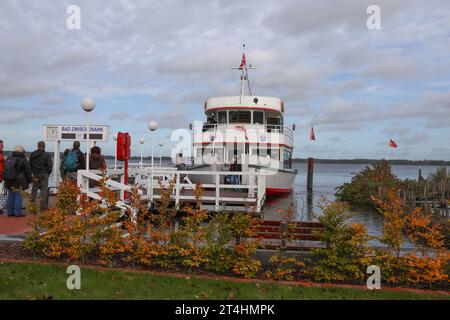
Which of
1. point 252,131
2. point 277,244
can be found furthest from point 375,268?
point 252,131

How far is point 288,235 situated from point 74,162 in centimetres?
767

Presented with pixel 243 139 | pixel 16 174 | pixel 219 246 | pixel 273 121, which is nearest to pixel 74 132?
pixel 16 174

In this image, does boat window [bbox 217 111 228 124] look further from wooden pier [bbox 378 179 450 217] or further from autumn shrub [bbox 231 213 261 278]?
autumn shrub [bbox 231 213 261 278]

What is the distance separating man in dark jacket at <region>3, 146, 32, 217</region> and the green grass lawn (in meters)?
4.87

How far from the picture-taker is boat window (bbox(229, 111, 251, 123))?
919 inches

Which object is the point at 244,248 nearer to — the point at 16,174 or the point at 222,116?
the point at 16,174

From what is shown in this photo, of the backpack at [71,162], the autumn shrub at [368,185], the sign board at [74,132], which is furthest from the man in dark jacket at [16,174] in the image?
the autumn shrub at [368,185]

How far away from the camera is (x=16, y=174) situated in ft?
34.9

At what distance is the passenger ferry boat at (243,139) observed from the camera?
21734mm

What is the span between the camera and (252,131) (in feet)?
73.4

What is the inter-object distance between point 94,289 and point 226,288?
1.71 meters

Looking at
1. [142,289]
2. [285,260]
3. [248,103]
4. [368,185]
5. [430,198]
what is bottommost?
[142,289]
